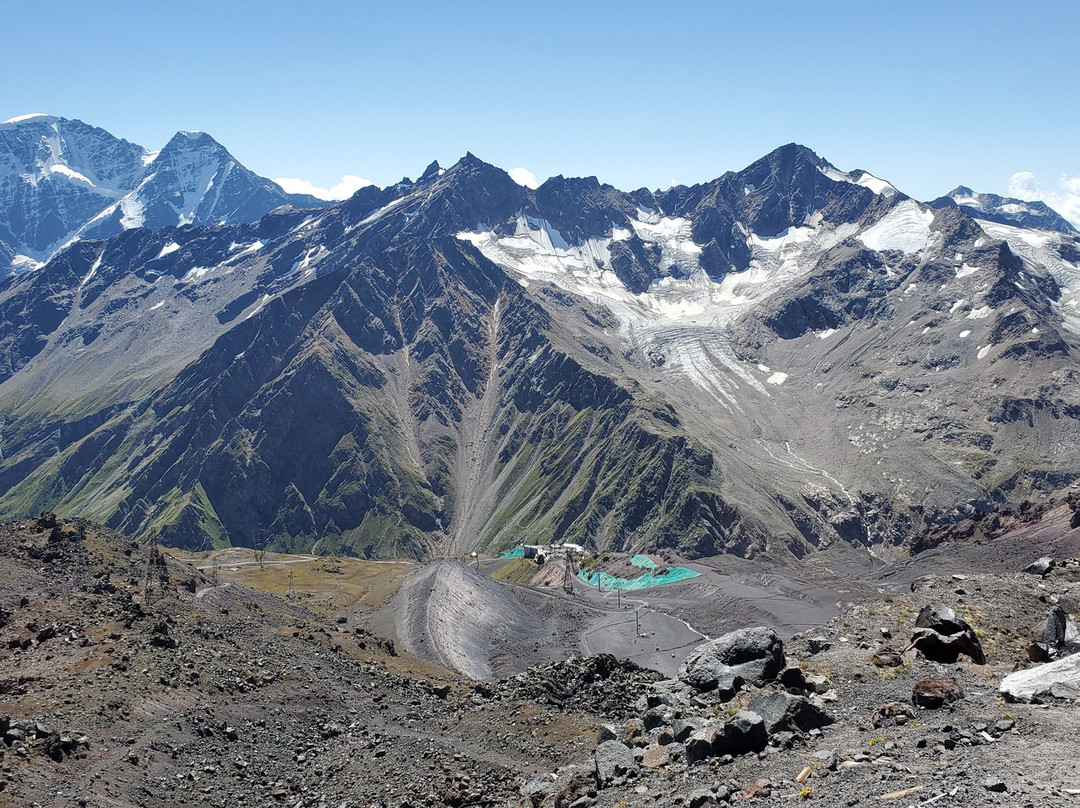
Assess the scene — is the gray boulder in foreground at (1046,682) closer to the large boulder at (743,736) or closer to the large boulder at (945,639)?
the large boulder at (945,639)

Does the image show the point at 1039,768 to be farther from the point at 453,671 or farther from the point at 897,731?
the point at 453,671

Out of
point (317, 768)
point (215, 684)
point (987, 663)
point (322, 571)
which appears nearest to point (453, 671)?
point (215, 684)

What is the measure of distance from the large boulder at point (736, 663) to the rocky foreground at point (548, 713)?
0.10m

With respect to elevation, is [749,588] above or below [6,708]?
below

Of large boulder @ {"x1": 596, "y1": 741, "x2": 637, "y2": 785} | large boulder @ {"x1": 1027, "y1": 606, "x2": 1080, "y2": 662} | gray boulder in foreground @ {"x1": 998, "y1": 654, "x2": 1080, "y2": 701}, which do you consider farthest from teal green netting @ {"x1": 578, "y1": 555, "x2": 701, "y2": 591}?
gray boulder in foreground @ {"x1": 998, "y1": 654, "x2": 1080, "y2": 701}

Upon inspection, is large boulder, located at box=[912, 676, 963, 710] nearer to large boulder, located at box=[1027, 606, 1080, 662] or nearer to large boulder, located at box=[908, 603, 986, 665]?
large boulder, located at box=[908, 603, 986, 665]

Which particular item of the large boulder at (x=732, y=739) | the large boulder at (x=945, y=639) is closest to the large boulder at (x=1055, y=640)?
the large boulder at (x=945, y=639)

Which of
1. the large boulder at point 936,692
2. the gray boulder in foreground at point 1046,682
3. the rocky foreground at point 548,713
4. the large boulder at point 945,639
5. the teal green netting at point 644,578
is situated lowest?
the teal green netting at point 644,578

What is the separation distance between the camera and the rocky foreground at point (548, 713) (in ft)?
70.7

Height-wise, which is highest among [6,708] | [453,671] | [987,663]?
[987,663]

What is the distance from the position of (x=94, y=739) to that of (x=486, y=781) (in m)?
19.4

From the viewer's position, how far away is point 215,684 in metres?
50.6

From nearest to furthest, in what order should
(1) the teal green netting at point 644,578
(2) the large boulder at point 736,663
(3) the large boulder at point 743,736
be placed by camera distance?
1. (3) the large boulder at point 743,736
2. (2) the large boulder at point 736,663
3. (1) the teal green netting at point 644,578

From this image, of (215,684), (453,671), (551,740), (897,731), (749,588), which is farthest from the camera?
(749,588)
